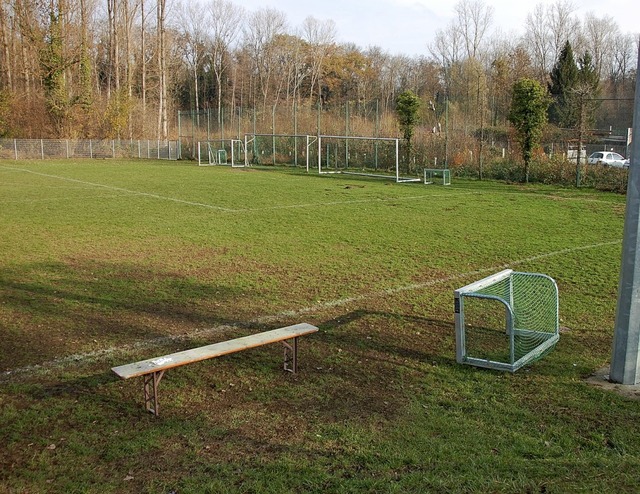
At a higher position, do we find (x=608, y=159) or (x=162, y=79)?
(x=162, y=79)

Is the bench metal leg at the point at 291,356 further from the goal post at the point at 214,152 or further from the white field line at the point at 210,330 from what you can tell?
the goal post at the point at 214,152

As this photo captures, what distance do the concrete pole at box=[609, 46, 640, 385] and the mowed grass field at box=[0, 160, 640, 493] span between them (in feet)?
1.13

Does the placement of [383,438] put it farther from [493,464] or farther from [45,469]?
[45,469]

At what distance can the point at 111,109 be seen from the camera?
4972 cm

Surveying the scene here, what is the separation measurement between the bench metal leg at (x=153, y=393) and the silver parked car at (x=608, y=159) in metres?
22.4

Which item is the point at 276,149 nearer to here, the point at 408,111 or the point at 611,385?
the point at 408,111

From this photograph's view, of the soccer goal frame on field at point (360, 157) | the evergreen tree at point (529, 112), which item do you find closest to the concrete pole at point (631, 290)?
the evergreen tree at point (529, 112)

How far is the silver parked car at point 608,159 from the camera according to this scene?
23.8 metres

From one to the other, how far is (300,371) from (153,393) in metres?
1.34

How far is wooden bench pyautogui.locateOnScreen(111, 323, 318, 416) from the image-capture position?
4.63 metres

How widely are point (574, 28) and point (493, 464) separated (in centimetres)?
6355

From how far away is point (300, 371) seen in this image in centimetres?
559

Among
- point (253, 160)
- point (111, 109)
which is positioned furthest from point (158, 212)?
point (111, 109)

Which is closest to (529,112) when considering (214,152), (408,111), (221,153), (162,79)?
(408,111)
